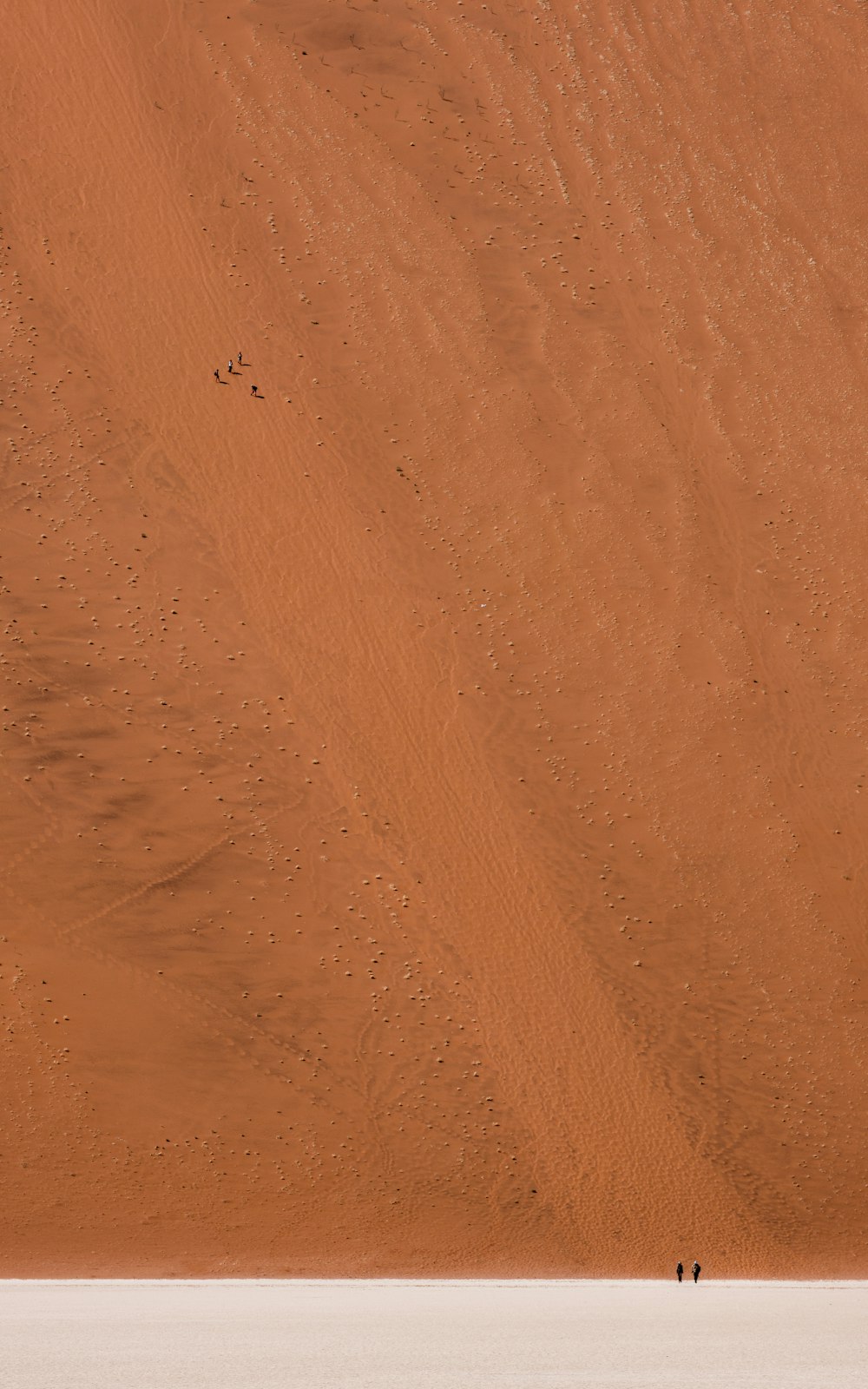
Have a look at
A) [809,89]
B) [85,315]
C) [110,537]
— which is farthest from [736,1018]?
[809,89]

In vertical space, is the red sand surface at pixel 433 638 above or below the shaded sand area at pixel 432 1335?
above

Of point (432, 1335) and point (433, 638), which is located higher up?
point (433, 638)

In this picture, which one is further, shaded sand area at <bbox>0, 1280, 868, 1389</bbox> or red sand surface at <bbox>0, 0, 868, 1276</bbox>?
red sand surface at <bbox>0, 0, 868, 1276</bbox>

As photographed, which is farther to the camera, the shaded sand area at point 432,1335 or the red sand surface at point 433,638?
the red sand surface at point 433,638

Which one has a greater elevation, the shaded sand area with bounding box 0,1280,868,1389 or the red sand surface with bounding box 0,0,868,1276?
the red sand surface with bounding box 0,0,868,1276

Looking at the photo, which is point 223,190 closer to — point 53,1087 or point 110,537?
point 110,537
